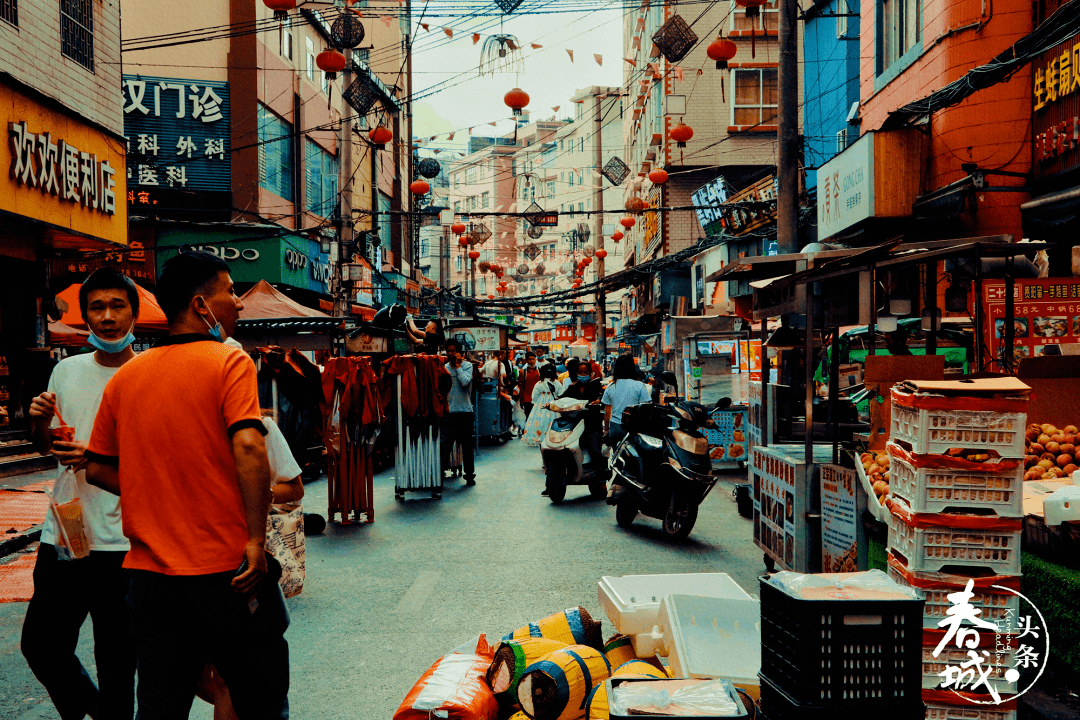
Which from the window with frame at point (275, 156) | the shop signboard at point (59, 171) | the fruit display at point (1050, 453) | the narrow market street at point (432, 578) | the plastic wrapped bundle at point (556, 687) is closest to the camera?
the plastic wrapped bundle at point (556, 687)

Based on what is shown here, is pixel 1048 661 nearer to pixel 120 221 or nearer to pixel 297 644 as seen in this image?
pixel 297 644

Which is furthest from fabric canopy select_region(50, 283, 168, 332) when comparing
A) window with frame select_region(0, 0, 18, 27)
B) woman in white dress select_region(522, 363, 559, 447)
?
woman in white dress select_region(522, 363, 559, 447)

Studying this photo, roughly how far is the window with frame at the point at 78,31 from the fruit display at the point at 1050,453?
53.2ft

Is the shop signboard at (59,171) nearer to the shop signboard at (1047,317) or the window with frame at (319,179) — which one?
the window with frame at (319,179)

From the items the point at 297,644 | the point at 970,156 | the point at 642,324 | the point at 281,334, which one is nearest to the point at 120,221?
the point at 281,334

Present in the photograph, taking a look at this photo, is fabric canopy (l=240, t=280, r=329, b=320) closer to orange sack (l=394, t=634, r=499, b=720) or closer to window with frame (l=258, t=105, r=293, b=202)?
orange sack (l=394, t=634, r=499, b=720)

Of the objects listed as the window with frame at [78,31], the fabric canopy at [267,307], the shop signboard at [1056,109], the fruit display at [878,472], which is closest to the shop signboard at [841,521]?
the fruit display at [878,472]

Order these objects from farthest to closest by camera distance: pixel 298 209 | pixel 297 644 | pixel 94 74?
pixel 298 209 → pixel 94 74 → pixel 297 644

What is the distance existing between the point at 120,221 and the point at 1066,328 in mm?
16409

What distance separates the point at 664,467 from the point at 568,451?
9.14ft

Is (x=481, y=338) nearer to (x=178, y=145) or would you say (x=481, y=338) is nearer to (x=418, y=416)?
(x=178, y=145)

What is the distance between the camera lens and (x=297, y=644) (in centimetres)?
550

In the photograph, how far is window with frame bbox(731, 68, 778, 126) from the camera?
29.2 meters

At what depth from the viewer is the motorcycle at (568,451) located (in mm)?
11578
